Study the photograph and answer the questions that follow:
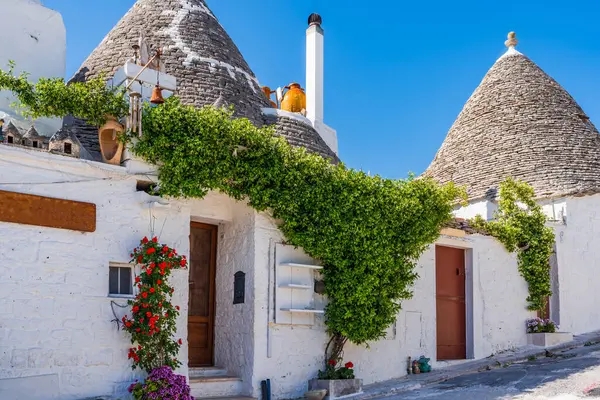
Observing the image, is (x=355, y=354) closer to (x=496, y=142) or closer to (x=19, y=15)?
(x=19, y=15)

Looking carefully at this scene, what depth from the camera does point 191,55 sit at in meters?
11.8

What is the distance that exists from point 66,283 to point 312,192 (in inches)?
147

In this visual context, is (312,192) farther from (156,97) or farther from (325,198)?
(156,97)

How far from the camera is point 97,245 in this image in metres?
8.48

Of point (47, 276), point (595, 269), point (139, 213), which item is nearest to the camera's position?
point (47, 276)

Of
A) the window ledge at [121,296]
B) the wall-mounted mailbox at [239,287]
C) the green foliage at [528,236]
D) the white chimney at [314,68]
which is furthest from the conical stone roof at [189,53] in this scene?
the green foliage at [528,236]

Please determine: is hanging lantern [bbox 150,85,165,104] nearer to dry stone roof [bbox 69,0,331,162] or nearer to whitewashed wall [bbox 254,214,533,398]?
dry stone roof [bbox 69,0,331,162]

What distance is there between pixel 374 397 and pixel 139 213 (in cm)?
432

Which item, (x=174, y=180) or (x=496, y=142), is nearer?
(x=174, y=180)

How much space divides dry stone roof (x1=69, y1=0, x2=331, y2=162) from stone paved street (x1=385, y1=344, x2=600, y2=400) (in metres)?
4.34

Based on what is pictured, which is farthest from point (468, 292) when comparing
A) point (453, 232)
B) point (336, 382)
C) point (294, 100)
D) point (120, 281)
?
point (120, 281)

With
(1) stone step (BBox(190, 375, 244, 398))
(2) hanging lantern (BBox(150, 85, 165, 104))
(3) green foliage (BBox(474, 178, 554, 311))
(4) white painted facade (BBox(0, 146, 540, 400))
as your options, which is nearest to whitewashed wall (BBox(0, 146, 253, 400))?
(4) white painted facade (BBox(0, 146, 540, 400))

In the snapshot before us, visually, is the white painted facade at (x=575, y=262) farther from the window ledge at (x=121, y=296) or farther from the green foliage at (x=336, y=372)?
the window ledge at (x=121, y=296)

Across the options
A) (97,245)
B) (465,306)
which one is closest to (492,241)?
(465,306)
